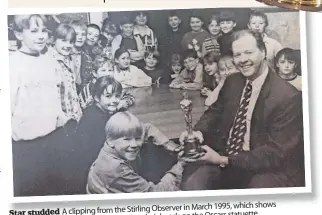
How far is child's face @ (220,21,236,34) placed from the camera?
1482 millimetres

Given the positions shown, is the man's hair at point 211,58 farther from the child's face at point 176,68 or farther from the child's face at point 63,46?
the child's face at point 63,46

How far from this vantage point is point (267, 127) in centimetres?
149

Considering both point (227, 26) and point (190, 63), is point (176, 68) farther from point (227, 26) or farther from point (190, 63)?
point (227, 26)

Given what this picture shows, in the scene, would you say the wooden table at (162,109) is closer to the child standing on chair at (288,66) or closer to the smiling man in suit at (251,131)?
the smiling man in suit at (251,131)

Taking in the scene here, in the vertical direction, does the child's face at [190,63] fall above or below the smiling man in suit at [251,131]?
above

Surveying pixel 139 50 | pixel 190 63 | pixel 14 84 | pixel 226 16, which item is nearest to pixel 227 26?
pixel 226 16

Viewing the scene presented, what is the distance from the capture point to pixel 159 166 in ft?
4.84

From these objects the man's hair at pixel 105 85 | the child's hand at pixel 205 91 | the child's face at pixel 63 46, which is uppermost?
the child's face at pixel 63 46

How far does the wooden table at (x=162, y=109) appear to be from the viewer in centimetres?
147

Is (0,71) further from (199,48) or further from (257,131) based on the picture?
(257,131)

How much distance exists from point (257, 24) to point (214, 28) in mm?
122

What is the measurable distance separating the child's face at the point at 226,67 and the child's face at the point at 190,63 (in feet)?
0.22

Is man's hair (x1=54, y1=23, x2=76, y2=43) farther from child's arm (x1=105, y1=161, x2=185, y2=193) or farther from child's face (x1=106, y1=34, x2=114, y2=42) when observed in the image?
child's arm (x1=105, y1=161, x2=185, y2=193)

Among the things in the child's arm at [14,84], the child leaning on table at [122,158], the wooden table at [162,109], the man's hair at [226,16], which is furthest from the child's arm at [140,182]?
the man's hair at [226,16]
